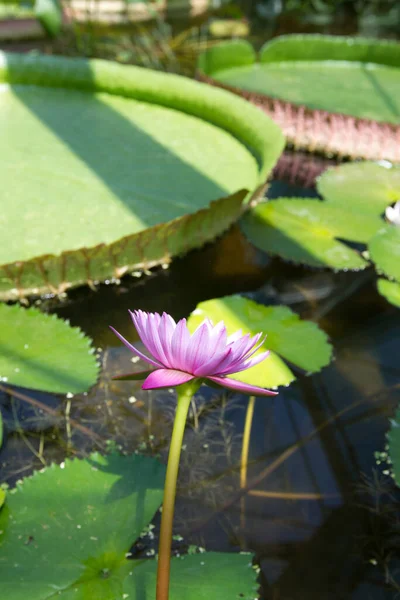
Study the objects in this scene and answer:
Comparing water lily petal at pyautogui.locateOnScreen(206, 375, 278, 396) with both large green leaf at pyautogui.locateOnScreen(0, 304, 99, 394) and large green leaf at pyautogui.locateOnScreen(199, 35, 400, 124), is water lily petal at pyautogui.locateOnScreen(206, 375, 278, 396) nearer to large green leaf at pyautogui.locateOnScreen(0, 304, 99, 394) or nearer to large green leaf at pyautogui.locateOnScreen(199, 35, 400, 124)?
large green leaf at pyautogui.locateOnScreen(0, 304, 99, 394)

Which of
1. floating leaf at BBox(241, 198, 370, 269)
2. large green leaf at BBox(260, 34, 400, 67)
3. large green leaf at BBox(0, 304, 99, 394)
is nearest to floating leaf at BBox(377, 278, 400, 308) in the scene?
floating leaf at BBox(241, 198, 370, 269)

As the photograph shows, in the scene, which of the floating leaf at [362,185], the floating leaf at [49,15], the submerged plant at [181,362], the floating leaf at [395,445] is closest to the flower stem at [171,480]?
the submerged plant at [181,362]

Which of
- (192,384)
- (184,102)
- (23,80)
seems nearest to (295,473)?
(192,384)

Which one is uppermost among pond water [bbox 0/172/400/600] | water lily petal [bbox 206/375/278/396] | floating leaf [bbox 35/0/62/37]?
floating leaf [bbox 35/0/62/37]

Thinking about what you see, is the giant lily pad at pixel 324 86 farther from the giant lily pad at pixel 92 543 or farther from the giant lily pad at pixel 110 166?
the giant lily pad at pixel 92 543

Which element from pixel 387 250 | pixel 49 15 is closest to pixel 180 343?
pixel 387 250

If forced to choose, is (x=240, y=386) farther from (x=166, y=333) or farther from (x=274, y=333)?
(x=274, y=333)
